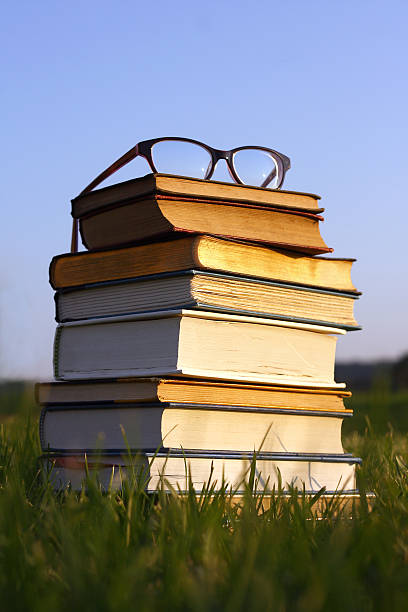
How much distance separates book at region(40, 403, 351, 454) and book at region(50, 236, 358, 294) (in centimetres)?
52

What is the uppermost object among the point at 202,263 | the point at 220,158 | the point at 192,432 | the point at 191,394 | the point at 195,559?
the point at 220,158

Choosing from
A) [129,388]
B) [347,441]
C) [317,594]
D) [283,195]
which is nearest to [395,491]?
[129,388]

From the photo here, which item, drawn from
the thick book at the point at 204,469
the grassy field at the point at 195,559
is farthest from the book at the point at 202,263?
the grassy field at the point at 195,559

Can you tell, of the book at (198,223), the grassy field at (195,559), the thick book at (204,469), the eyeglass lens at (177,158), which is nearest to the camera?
the grassy field at (195,559)

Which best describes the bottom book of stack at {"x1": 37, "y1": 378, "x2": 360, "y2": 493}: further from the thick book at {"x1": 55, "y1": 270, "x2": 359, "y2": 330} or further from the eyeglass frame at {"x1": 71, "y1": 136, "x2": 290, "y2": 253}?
the eyeglass frame at {"x1": 71, "y1": 136, "x2": 290, "y2": 253}

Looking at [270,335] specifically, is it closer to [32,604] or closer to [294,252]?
[294,252]

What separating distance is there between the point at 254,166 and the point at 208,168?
245 mm

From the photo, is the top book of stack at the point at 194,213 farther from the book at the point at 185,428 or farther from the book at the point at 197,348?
the book at the point at 185,428

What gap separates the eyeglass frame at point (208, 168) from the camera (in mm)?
3166

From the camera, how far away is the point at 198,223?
9.22ft

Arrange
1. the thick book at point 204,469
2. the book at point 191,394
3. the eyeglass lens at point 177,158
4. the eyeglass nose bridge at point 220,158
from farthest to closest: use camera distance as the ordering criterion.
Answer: the eyeglass nose bridge at point 220,158, the eyeglass lens at point 177,158, the book at point 191,394, the thick book at point 204,469

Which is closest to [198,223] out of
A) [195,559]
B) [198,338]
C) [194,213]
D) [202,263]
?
[194,213]

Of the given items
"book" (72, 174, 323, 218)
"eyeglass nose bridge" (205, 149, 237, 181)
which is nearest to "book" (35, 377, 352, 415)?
"book" (72, 174, 323, 218)

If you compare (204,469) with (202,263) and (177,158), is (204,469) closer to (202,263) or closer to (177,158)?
(202,263)
